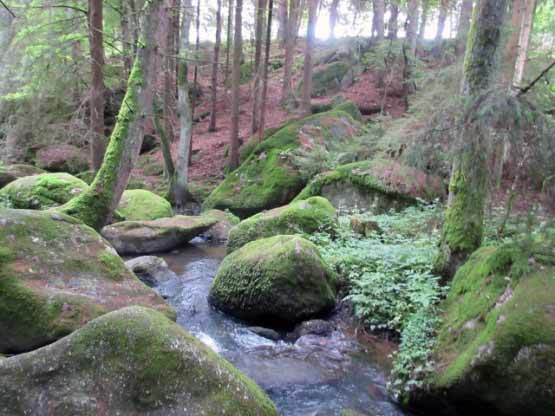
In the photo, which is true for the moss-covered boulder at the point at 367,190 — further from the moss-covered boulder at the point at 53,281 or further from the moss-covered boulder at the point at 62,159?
the moss-covered boulder at the point at 62,159


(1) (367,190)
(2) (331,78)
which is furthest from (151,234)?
(2) (331,78)

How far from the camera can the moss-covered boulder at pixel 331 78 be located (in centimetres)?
2295

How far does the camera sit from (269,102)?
78.4 feet

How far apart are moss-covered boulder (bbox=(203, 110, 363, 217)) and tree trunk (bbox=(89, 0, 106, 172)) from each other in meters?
4.44

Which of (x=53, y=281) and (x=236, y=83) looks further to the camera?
(x=236, y=83)

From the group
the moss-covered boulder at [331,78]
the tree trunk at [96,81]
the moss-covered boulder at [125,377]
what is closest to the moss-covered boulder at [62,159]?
the tree trunk at [96,81]

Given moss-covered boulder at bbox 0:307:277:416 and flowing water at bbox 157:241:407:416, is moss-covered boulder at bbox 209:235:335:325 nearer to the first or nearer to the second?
flowing water at bbox 157:241:407:416

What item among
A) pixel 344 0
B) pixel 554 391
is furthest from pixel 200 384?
pixel 344 0

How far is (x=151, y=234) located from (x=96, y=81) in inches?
143

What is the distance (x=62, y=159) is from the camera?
18.8m

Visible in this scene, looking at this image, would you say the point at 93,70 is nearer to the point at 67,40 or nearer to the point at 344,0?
the point at 67,40

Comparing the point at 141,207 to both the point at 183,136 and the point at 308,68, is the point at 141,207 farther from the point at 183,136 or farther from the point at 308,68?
the point at 308,68

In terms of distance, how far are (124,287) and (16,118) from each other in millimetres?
16496

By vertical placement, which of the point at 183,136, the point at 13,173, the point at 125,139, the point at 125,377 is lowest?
the point at 13,173
